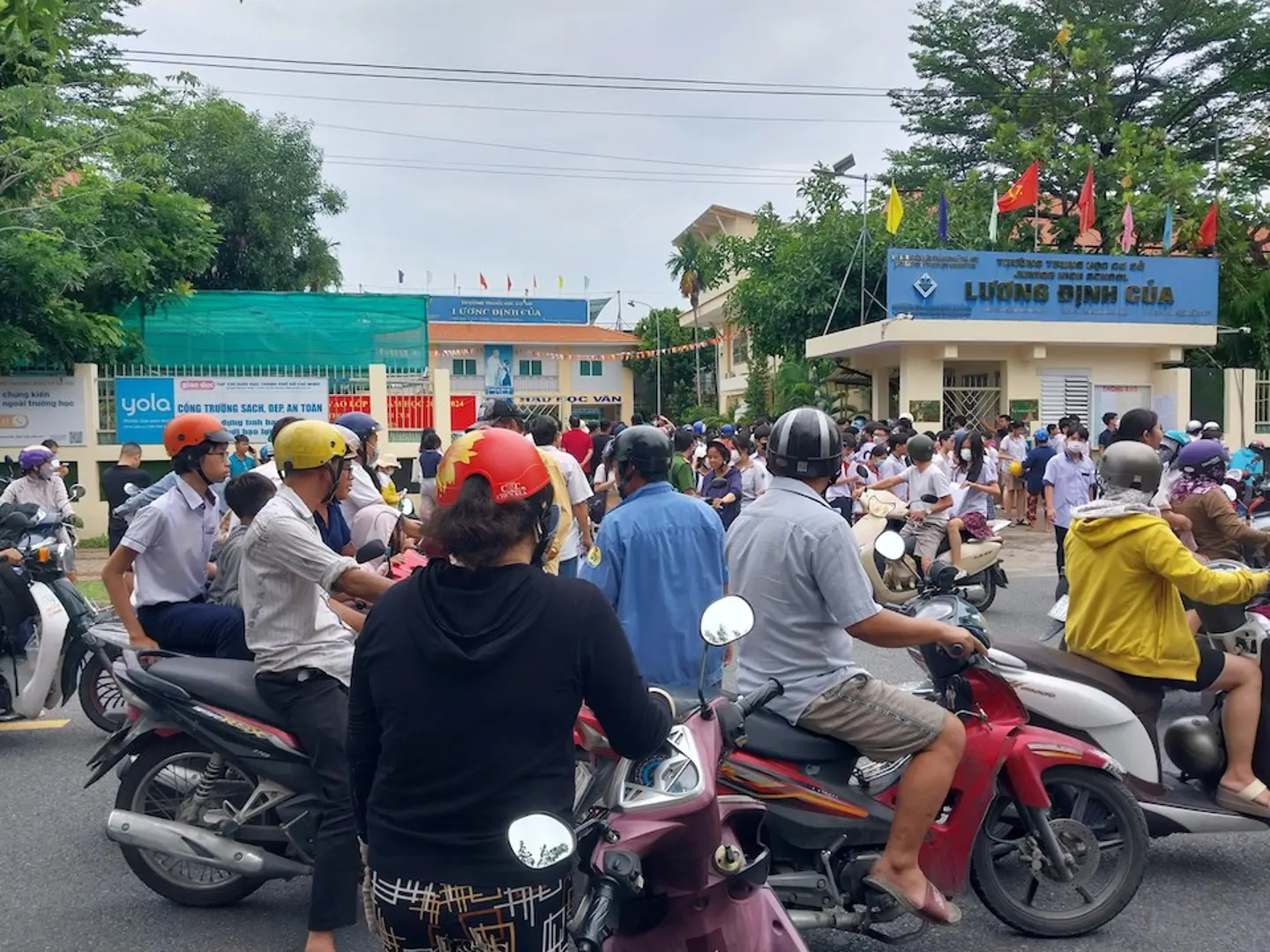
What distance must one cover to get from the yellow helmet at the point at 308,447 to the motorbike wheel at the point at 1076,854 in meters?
2.51

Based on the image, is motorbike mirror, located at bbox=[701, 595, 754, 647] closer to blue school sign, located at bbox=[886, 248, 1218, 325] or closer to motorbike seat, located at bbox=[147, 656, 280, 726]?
motorbike seat, located at bbox=[147, 656, 280, 726]

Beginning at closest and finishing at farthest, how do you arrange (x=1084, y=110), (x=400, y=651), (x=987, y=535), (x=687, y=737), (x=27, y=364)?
(x=400, y=651) < (x=687, y=737) < (x=987, y=535) < (x=27, y=364) < (x=1084, y=110)

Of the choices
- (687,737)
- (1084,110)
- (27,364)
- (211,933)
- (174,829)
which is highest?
(1084,110)

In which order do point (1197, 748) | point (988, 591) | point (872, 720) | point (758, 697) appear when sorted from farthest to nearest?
point (988, 591) < point (1197, 748) < point (872, 720) < point (758, 697)

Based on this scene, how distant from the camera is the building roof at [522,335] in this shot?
1837 inches

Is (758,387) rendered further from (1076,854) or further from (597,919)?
(597,919)

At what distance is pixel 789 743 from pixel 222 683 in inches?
77.4

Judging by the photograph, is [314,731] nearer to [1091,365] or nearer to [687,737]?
[687,737]

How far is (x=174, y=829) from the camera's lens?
12.6 feet

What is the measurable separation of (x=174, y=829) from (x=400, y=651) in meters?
2.23

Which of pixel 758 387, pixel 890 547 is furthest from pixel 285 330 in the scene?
pixel 890 547

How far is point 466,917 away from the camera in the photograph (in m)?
2.09

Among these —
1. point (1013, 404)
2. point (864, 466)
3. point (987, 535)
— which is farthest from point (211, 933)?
point (1013, 404)

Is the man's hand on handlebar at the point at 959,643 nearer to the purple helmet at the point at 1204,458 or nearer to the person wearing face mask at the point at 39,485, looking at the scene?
the purple helmet at the point at 1204,458
